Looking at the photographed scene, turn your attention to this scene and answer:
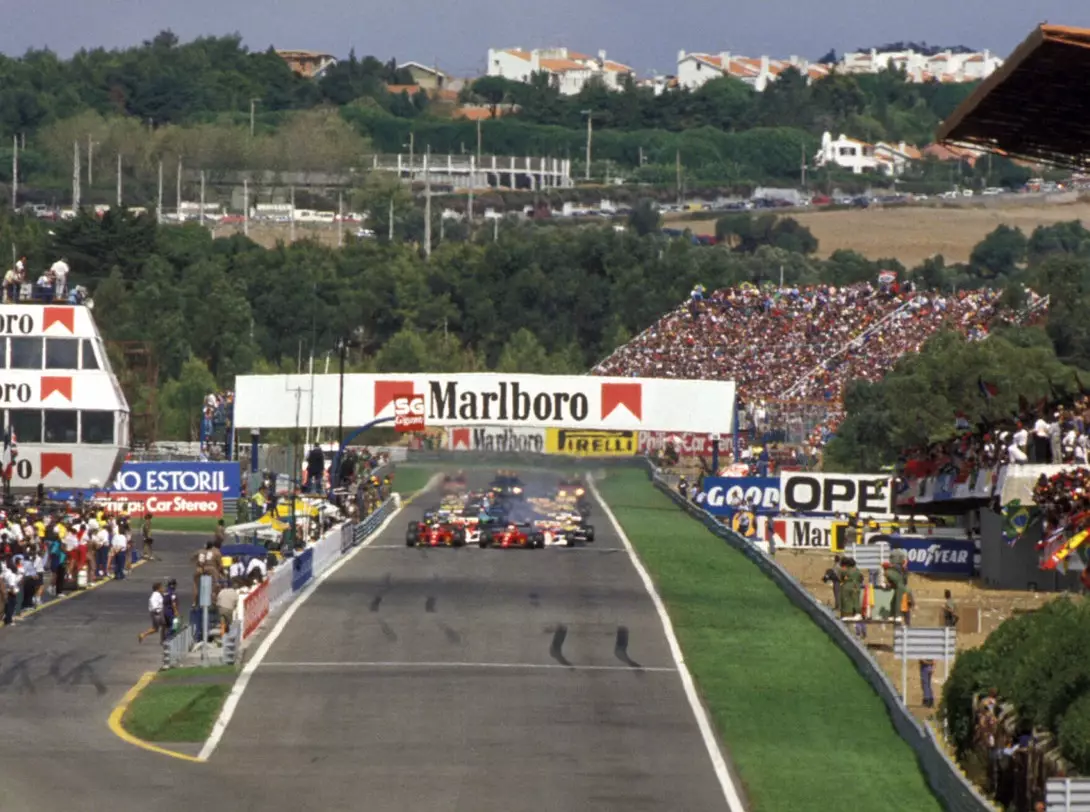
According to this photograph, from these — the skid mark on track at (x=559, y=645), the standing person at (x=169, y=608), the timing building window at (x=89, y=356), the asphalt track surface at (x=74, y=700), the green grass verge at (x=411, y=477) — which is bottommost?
the asphalt track surface at (x=74, y=700)

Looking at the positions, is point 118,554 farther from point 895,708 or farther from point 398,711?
point 895,708

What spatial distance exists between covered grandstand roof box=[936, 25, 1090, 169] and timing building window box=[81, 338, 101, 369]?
3275 centimetres

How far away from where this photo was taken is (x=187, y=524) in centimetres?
7300

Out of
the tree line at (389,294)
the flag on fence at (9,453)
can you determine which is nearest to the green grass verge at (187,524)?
the flag on fence at (9,453)

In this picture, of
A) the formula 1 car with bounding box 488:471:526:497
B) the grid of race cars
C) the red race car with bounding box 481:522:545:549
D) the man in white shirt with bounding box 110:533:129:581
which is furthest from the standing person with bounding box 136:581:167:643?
the formula 1 car with bounding box 488:471:526:497

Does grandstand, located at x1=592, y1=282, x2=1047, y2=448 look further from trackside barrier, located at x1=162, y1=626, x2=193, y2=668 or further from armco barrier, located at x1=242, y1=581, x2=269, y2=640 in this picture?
trackside barrier, located at x1=162, y1=626, x2=193, y2=668

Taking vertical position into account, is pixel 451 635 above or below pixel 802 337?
below

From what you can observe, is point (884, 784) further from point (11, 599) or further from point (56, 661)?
point (11, 599)

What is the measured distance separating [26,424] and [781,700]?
38843 millimetres

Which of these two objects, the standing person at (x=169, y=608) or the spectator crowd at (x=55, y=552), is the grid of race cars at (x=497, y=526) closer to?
the spectator crowd at (x=55, y=552)

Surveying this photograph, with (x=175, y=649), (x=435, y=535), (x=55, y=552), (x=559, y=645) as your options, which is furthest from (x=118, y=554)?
(x=175, y=649)

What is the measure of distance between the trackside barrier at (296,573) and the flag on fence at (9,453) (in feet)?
31.3

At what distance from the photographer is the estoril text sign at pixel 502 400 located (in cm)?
8075

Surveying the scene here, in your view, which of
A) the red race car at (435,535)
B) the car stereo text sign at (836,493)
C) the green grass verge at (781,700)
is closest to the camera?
the green grass verge at (781,700)
